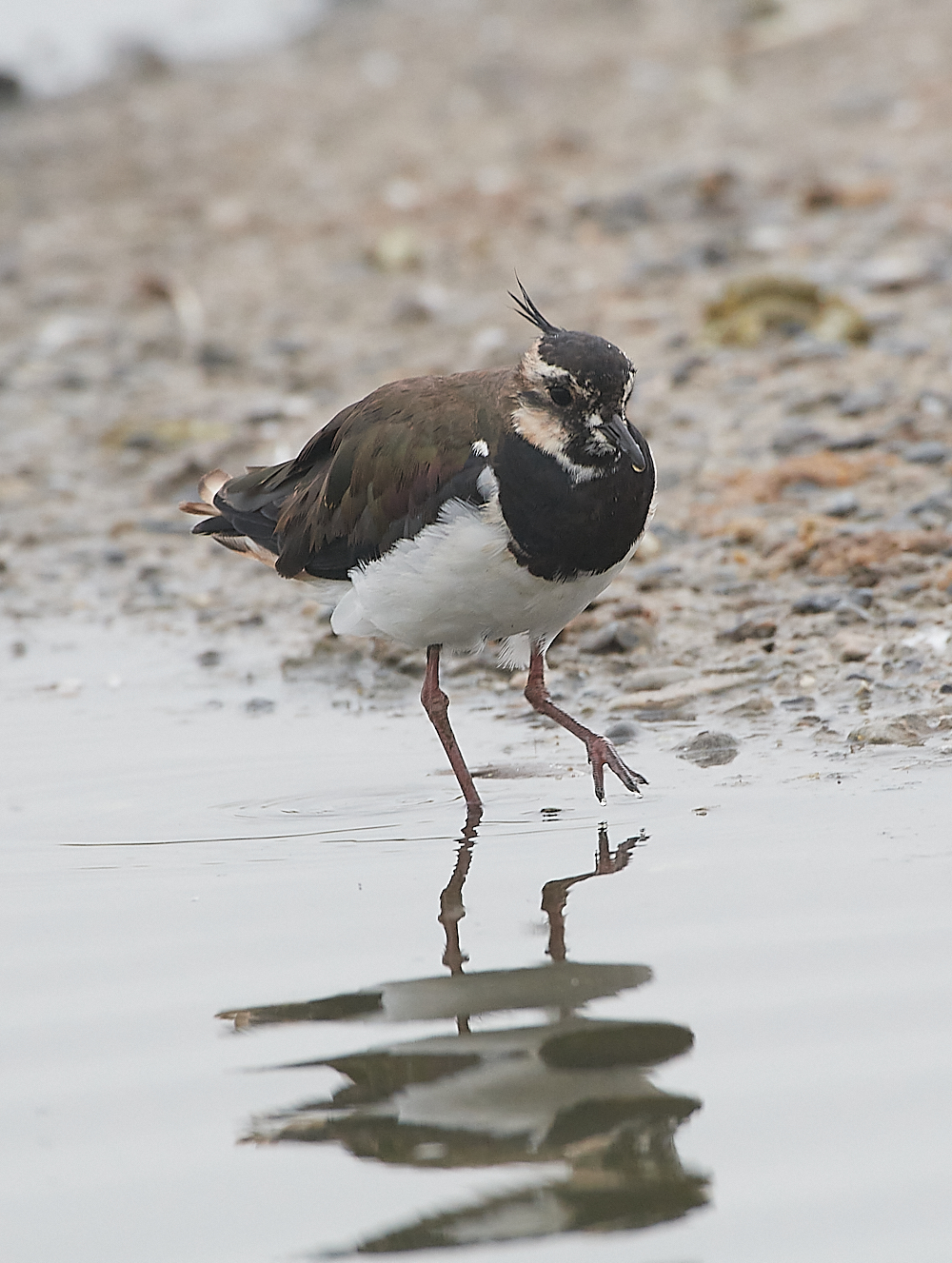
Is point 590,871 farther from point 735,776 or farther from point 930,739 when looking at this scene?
point 930,739

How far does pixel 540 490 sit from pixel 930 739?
4.42ft

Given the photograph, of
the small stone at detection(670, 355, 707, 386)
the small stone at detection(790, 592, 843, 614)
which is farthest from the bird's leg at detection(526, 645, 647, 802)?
the small stone at detection(670, 355, 707, 386)

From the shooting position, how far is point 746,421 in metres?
8.52

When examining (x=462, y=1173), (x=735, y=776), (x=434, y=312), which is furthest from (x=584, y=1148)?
(x=434, y=312)

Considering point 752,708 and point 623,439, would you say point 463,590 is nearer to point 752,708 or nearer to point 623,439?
point 623,439

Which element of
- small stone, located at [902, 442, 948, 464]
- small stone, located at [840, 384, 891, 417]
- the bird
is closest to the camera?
the bird

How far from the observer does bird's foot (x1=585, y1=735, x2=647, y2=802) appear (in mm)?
4961

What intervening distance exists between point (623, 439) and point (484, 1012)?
183 centimetres

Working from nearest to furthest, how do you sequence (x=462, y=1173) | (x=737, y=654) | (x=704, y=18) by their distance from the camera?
(x=462, y=1173)
(x=737, y=654)
(x=704, y=18)

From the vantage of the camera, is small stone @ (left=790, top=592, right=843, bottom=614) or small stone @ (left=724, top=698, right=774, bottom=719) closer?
small stone @ (left=724, top=698, right=774, bottom=719)

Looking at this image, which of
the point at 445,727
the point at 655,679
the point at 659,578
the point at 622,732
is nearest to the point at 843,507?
the point at 659,578

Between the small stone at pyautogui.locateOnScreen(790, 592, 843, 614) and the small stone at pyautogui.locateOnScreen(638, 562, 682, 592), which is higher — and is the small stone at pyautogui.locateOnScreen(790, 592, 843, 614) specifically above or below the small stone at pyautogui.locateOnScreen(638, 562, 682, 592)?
below

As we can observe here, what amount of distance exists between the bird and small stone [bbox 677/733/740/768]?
0.24m

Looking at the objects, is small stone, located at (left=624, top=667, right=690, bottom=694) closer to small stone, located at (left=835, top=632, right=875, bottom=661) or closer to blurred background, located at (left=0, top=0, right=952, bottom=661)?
small stone, located at (left=835, top=632, right=875, bottom=661)
